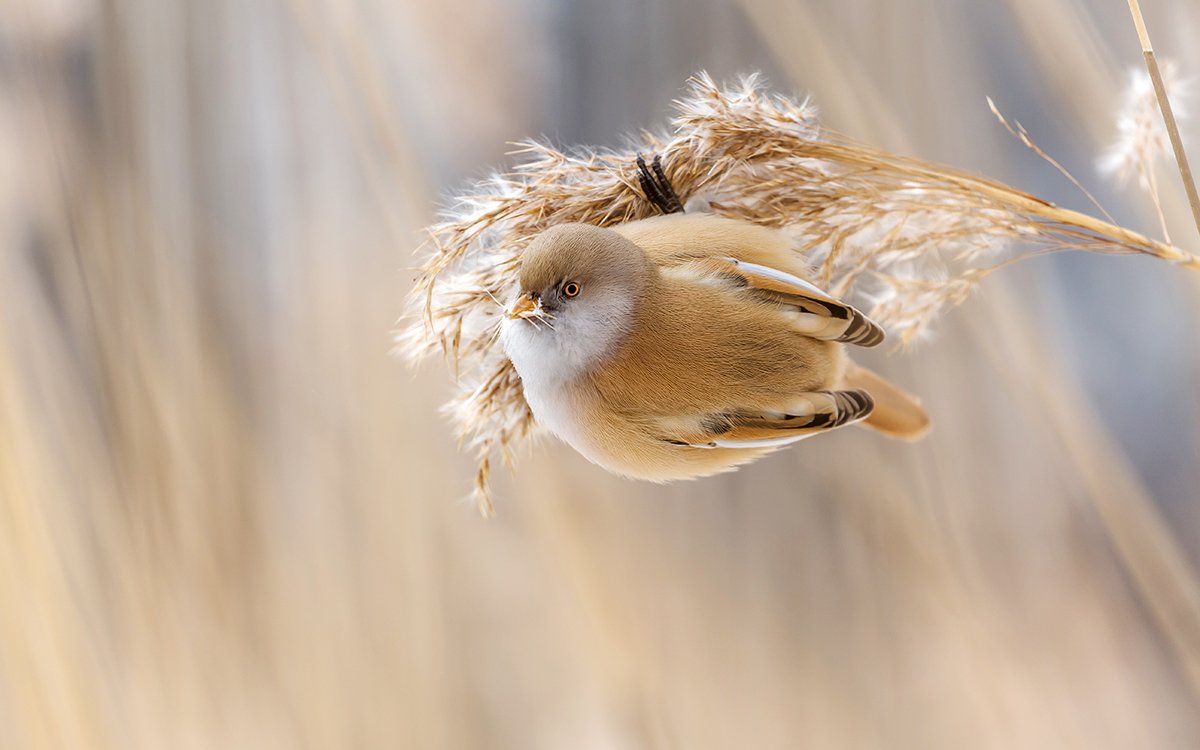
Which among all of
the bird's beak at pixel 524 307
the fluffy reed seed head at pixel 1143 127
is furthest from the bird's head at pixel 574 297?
the fluffy reed seed head at pixel 1143 127

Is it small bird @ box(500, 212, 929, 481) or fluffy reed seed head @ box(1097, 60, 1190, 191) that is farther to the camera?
fluffy reed seed head @ box(1097, 60, 1190, 191)

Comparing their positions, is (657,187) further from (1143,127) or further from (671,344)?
(1143,127)

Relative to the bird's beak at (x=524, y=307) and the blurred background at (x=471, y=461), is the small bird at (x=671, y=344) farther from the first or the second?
the blurred background at (x=471, y=461)

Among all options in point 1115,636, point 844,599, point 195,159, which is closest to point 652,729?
point 844,599

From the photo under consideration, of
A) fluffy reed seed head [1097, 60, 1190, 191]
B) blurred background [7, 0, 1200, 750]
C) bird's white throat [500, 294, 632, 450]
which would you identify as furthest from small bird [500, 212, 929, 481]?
blurred background [7, 0, 1200, 750]

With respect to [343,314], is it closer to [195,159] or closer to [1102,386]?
[195,159]

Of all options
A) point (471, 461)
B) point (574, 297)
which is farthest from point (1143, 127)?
point (471, 461)

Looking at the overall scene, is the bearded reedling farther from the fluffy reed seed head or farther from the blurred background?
the blurred background
